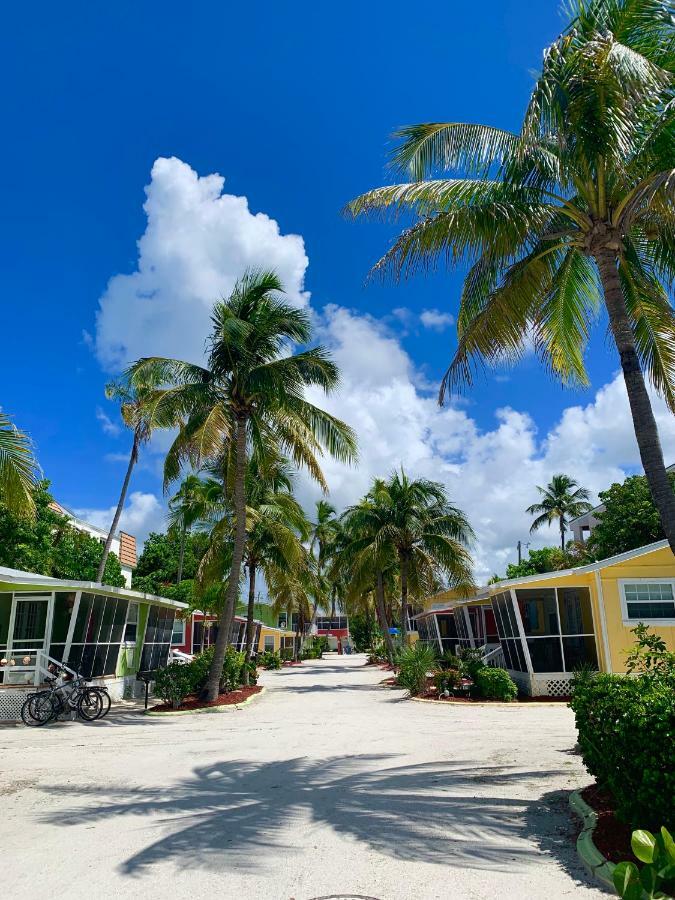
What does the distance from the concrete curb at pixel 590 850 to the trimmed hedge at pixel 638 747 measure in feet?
1.18

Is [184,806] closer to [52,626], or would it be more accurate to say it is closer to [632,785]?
[632,785]

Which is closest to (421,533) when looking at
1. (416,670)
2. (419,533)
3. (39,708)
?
(419,533)

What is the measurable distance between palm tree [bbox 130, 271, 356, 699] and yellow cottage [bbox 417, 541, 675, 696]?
22.3 feet

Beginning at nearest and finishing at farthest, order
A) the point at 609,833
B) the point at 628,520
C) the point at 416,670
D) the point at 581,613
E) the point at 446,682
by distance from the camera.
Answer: the point at 609,833
the point at 581,613
the point at 446,682
the point at 416,670
the point at 628,520

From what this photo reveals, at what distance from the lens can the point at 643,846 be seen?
10.7ft

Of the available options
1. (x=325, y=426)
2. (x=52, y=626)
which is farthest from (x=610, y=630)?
(x=52, y=626)

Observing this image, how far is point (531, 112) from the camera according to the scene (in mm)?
8117

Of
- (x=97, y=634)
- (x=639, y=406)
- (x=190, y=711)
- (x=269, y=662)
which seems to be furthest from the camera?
(x=269, y=662)

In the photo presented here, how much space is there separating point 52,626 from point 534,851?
609 inches

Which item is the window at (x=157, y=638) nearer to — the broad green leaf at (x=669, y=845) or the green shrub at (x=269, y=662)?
the green shrub at (x=269, y=662)

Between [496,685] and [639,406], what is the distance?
12866 millimetres

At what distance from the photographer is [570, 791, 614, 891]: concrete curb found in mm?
4898

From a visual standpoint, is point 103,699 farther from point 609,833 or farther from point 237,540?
point 609,833

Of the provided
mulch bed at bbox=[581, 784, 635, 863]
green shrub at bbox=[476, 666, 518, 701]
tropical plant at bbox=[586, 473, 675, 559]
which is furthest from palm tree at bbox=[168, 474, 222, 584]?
mulch bed at bbox=[581, 784, 635, 863]
